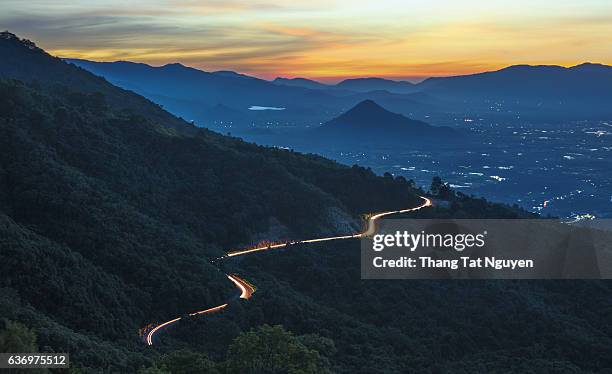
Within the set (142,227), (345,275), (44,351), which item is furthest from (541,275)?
(44,351)

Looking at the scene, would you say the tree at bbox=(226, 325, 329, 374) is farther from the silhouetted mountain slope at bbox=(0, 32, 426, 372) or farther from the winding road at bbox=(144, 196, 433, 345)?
the winding road at bbox=(144, 196, 433, 345)

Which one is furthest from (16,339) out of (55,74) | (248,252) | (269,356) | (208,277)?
(55,74)

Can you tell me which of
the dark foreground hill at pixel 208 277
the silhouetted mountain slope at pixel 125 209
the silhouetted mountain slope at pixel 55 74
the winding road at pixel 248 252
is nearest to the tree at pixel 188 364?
the dark foreground hill at pixel 208 277

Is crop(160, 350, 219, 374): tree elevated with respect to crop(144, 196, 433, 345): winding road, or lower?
elevated

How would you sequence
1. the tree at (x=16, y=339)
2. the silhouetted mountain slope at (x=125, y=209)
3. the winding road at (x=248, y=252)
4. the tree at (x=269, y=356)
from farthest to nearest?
the winding road at (x=248, y=252) → the silhouetted mountain slope at (x=125, y=209) → the tree at (x=269, y=356) → the tree at (x=16, y=339)

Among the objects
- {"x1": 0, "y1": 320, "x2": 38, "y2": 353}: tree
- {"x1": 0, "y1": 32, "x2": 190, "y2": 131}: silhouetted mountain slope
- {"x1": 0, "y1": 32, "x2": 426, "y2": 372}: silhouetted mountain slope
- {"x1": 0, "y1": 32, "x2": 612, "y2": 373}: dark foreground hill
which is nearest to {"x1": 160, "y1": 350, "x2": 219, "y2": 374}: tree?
{"x1": 0, "y1": 32, "x2": 612, "y2": 373}: dark foreground hill

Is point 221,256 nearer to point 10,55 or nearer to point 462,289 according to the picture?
point 462,289

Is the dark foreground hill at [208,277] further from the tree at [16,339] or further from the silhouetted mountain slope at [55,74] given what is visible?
the silhouetted mountain slope at [55,74]
